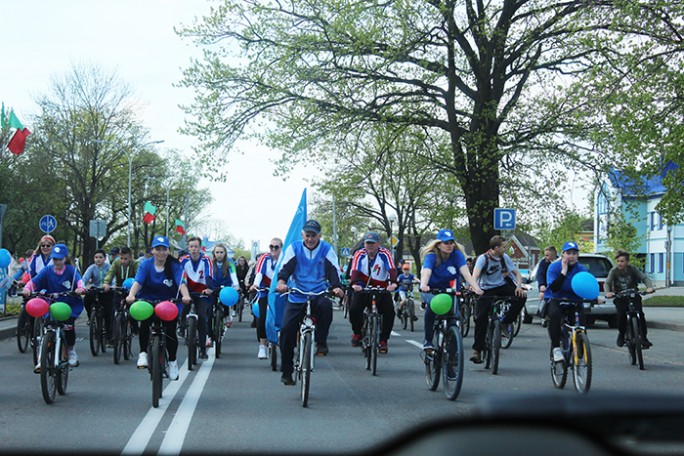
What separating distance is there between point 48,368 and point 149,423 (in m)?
1.90

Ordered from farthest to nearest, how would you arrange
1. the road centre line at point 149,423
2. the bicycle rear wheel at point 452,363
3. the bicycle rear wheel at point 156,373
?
1. the bicycle rear wheel at point 452,363
2. the bicycle rear wheel at point 156,373
3. the road centre line at point 149,423

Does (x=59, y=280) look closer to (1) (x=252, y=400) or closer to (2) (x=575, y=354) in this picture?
(1) (x=252, y=400)

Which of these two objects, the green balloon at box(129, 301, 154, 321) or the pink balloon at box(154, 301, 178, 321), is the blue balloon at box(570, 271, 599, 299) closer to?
the pink balloon at box(154, 301, 178, 321)

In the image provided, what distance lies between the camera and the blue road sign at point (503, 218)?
25.2 meters

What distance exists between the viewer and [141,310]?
939 centimetres

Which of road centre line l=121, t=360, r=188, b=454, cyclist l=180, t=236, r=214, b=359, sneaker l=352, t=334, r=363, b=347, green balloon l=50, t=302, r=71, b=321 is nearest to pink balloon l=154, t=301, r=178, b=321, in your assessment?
road centre line l=121, t=360, r=188, b=454

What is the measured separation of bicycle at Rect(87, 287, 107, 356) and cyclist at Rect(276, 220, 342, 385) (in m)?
5.43

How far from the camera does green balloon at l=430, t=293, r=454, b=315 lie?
9844 millimetres

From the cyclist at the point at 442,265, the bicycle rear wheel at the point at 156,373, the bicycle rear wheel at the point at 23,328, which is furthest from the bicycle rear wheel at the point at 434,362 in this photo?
the bicycle rear wheel at the point at 23,328

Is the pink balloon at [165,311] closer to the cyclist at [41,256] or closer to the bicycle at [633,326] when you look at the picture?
the cyclist at [41,256]

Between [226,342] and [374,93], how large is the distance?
11.7m

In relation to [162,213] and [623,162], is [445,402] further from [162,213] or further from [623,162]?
[162,213]

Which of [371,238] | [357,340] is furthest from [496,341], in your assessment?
[357,340]

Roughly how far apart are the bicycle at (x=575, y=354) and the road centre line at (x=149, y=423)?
13.4 feet
